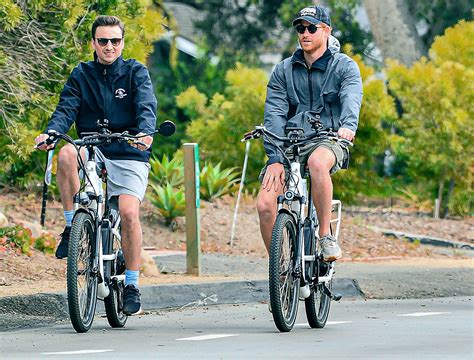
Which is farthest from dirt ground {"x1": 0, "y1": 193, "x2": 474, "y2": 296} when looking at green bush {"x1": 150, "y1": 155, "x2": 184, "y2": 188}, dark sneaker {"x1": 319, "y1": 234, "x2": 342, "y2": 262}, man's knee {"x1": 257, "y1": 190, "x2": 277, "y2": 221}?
dark sneaker {"x1": 319, "y1": 234, "x2": 342, "y2": 262}

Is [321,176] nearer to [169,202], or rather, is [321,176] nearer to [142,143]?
[142,143]

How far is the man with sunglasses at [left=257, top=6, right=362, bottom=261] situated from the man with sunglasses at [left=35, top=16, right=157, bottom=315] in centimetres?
84

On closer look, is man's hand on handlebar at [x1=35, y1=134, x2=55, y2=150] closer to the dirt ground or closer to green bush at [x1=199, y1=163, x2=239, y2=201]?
Answer: the dirt ground

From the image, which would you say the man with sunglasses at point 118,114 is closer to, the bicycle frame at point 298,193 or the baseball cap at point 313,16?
the bicycle frame at point 298,193

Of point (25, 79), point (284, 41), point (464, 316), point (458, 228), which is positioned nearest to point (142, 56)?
point (25, 79)

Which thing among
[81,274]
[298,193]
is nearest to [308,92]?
[298,193]

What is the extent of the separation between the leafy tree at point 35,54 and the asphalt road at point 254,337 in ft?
9.82

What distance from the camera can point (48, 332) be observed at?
964cm

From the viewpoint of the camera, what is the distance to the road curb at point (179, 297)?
10703 millimetres

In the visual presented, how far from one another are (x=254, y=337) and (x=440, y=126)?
12251mm

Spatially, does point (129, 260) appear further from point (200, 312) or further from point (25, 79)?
point (25, 79)

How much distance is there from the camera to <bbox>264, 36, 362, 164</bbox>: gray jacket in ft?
31.9

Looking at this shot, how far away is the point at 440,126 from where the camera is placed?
20969 millimetres

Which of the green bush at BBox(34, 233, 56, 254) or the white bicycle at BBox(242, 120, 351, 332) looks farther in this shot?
the green bush at BBox(34, 233, 56, 254)
